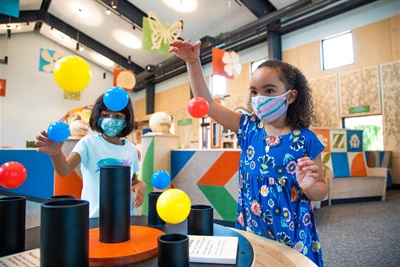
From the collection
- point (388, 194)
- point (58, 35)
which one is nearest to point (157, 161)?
point (388, 194)

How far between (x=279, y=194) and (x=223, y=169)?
2323mm

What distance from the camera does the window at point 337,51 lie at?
7.45 m

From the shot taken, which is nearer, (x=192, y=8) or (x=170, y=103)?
(x=192, y=8)

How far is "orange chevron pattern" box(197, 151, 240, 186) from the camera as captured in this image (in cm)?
327

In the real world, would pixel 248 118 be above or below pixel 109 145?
above

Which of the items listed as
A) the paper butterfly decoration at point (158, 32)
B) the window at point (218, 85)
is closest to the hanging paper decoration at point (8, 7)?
the paper butterfly decoration at point (158, 32)

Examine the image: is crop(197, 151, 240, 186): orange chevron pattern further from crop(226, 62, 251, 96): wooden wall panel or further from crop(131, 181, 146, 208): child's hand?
crop(226, 62, 251, 96): wooden wall panel

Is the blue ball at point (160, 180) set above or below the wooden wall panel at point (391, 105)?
below

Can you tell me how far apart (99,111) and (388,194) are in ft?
21.7

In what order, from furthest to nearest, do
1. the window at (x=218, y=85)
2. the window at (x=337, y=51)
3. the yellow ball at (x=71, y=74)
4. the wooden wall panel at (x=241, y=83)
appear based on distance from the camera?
1. the window at (x=218, y=85)
2. the wooden wall panel at (x=241, y=83)
3. the window at (x=337, y=51)
4. the yellow ball at (x=71, y=74)

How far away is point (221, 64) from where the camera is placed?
21.3 ft

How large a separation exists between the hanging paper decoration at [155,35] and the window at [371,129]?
5.19 meters

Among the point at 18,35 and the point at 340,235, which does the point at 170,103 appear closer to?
the point at 18,35

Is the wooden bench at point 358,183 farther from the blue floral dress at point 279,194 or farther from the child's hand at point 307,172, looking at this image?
the child's hand at point 307,172
